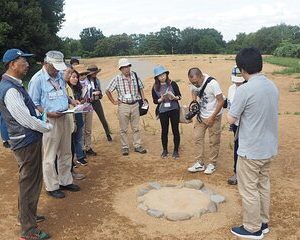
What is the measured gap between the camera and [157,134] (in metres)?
8.63

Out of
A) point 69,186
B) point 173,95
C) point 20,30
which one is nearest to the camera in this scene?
point 69,186

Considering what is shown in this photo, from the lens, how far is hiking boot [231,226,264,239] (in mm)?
4113

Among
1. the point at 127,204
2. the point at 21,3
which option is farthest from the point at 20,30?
the point at 127,204

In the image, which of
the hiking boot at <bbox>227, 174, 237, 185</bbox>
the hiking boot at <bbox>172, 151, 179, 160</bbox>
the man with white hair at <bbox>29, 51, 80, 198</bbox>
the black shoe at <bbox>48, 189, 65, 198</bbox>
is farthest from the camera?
the hiking boot at <bbox>172, 151, 179, 160</bbox>

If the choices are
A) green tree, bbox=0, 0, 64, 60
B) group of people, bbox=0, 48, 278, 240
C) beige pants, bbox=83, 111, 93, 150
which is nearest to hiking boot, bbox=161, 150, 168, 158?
group of people, bbox=0, 48, 278, 240

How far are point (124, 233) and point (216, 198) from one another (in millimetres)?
1419

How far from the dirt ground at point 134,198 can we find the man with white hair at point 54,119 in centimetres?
22

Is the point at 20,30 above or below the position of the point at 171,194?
above

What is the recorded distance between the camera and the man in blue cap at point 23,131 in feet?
12.5

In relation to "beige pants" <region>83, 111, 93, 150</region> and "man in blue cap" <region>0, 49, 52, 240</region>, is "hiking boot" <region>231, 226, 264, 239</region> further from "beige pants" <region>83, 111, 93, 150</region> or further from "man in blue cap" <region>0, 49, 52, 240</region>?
"beige pants" <region>83, 111, 93, 150</region>

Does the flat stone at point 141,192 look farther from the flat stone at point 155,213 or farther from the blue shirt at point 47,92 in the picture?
the blue shirt at point 47,92

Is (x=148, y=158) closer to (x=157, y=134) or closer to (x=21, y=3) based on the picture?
(x=157, y=134)

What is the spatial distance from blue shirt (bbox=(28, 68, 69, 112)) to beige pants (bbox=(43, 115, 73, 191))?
0.61 feet

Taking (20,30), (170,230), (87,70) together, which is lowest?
(170,230)
